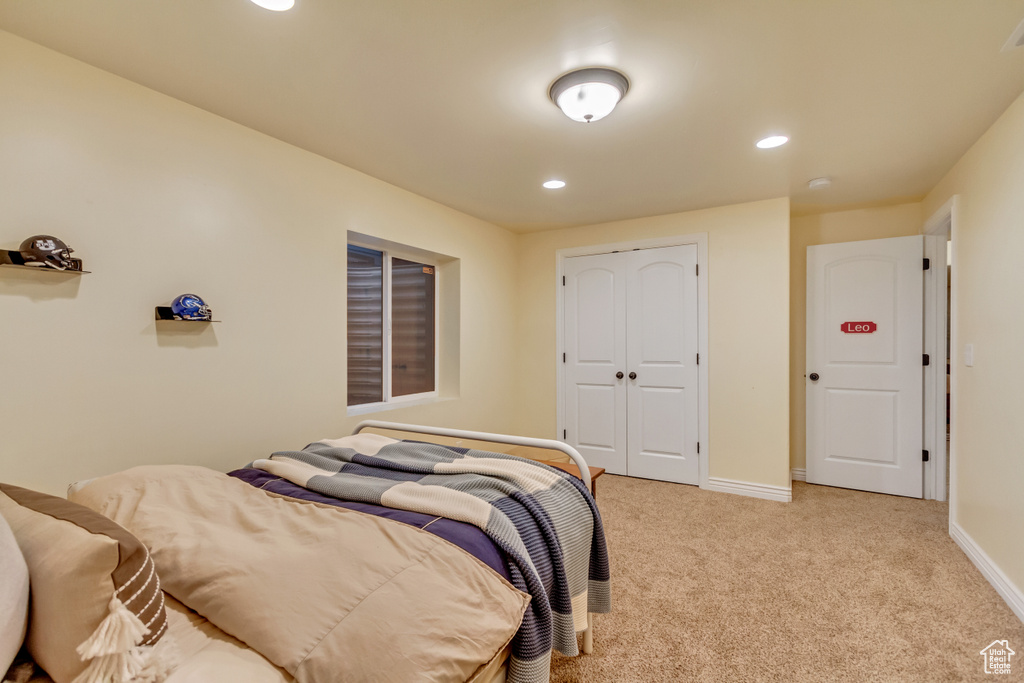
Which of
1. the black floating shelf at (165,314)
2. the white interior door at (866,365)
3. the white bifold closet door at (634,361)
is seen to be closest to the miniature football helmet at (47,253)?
the black floating shelf at (165,314)

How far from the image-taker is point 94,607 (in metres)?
0.76

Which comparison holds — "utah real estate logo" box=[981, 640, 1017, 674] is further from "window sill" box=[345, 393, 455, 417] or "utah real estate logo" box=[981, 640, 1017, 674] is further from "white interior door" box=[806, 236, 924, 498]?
"window sill" box=[345, 393, 455, 417]

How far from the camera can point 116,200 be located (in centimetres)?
189

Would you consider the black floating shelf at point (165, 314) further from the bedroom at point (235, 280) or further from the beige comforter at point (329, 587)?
the beige comforter at point (329, 587)

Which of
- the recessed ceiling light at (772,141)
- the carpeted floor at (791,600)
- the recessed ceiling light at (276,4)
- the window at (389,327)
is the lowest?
the carpeted floor at (791,600)

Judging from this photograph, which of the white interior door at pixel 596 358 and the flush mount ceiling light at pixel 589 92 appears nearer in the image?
the flush mount ceiling light at pixel 589 92

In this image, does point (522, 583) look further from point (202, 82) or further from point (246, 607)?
point (202, 82)

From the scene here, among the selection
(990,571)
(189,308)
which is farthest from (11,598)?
(990,571)

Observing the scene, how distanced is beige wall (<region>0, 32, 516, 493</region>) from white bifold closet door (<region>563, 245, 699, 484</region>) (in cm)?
216

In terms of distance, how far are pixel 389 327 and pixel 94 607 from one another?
2.82 m

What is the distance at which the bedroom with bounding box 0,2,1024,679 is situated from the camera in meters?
1.71

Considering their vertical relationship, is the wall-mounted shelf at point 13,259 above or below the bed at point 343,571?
above

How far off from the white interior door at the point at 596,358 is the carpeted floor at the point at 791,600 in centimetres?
101

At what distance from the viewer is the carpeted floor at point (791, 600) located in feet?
5.62
